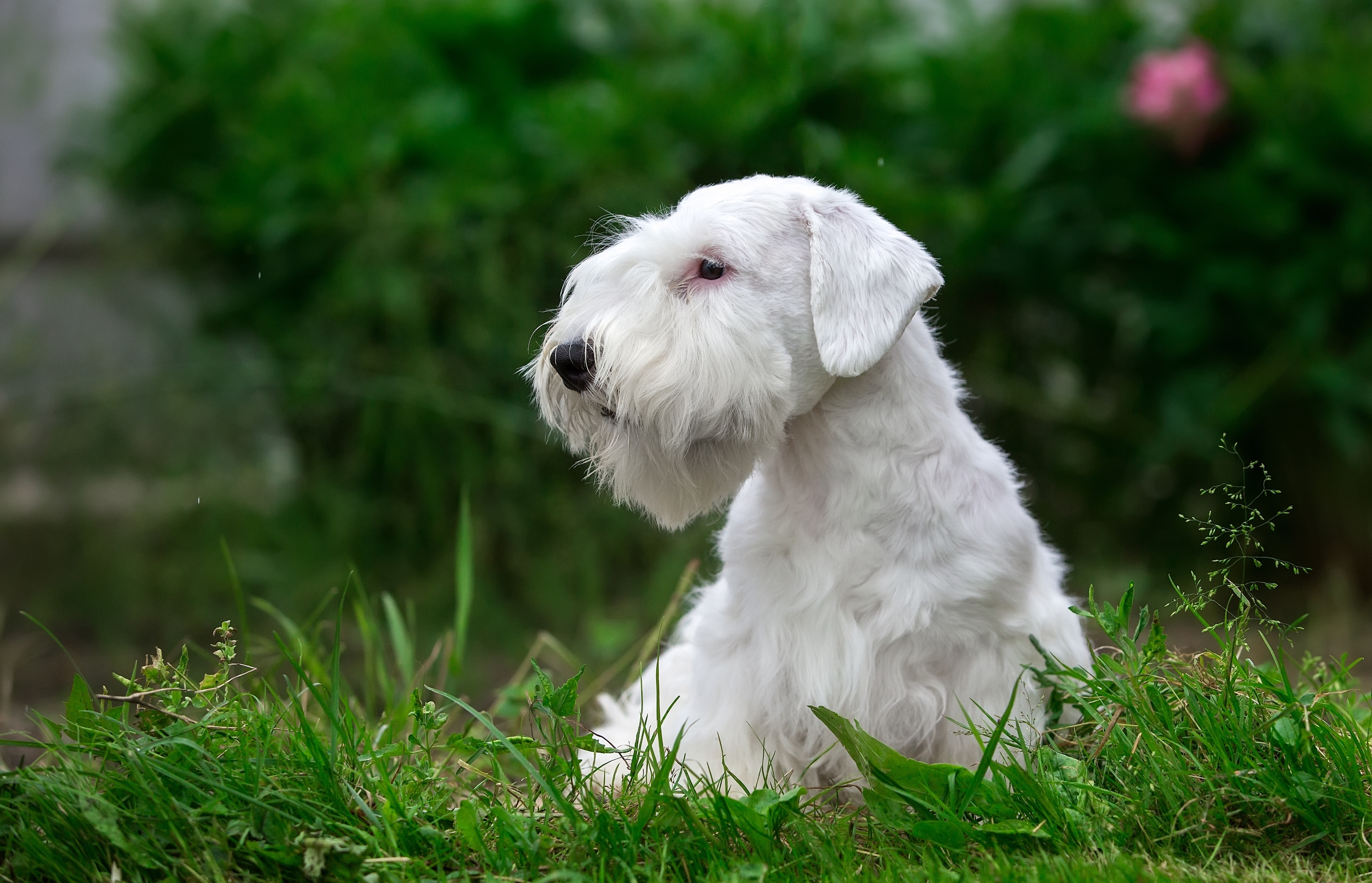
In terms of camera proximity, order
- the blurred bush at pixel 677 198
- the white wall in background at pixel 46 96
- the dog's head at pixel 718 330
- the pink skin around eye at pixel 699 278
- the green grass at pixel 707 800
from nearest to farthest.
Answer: the green grass at pixel 707 800, the dog's head at pixel 718 330, the pink skin around eye at pixel 699 278, the blurred bush at pixel 677 198, the white wall in background at pixel 46 96

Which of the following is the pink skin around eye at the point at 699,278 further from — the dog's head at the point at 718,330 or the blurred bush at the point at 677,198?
the blurred bush at the point at 677,198

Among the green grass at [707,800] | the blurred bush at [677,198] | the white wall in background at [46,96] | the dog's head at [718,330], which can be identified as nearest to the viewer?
the green grass at [707,800]

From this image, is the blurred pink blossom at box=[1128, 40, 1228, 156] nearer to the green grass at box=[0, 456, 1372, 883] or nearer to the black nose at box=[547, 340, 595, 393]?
the green grass at box=[0, 456, 1372, 883]

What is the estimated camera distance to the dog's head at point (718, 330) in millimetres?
2535

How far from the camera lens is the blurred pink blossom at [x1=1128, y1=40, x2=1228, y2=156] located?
210 inches

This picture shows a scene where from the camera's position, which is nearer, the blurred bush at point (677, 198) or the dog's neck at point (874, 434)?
the dog's neck at point (874, 434)

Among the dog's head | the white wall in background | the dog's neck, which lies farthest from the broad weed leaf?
the white wall in background

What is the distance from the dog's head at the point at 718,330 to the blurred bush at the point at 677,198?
2.42 meters

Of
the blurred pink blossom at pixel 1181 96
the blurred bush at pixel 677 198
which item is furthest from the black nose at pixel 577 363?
the blurred pink blossom at pixel 1181 96

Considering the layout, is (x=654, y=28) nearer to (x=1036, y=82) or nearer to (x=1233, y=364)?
(x=1036, y=82)

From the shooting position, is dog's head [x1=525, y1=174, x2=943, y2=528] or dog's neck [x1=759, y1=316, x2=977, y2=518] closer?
dog's head [x1=525, y1=174, x2=943, y2=528]

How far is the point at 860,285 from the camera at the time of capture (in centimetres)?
259

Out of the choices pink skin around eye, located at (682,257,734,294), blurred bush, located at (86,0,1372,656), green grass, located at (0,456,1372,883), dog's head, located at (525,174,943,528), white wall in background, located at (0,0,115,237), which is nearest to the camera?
green grass, located at (0,456,1372,883)

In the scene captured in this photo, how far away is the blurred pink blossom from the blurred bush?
0.09 metres
